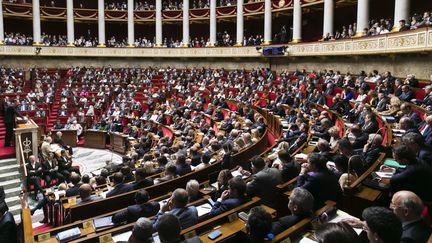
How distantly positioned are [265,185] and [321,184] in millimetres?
928

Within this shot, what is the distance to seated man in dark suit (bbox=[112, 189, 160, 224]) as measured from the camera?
4.62 m

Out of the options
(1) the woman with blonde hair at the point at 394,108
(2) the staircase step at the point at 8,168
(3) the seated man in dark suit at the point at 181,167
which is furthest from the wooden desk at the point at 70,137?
(1) the woman with blonde hair at the point at 394,108

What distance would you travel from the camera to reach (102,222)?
473 centimetres

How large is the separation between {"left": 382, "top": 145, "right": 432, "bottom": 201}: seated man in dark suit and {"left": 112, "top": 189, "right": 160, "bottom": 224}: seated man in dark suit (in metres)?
2.83

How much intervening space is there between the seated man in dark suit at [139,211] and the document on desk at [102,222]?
0.40 ft

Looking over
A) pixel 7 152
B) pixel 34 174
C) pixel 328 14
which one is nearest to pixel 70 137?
pixel 7 152

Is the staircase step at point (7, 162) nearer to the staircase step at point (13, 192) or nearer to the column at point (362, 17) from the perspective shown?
the staircase step at point (13, 192)

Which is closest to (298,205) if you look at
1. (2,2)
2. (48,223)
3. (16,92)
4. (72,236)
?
(72,236)

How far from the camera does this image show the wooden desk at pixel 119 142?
1528 centimetres

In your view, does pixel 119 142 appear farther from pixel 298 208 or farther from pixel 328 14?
pixel 328 14

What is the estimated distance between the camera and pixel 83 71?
85.5 feet

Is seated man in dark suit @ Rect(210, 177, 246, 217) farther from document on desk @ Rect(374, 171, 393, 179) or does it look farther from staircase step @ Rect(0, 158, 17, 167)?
staircase step @ Rect(0, 158, 17, 167)

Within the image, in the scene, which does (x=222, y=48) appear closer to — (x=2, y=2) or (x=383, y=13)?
(x=383, y=13)

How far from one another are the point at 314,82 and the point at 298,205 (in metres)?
12.4
